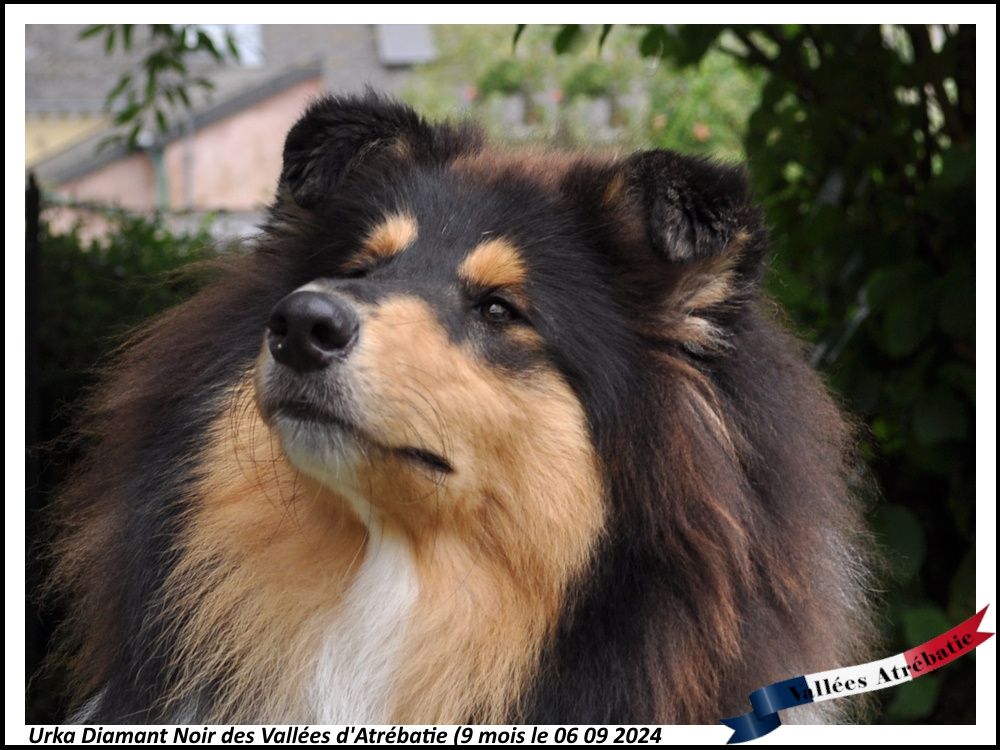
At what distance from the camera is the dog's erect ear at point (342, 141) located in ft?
9.32

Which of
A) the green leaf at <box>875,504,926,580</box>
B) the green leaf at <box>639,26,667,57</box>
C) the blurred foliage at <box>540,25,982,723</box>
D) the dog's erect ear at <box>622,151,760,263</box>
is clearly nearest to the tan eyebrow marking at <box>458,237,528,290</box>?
the dog's erect ear at <box>622,151,760,263</box>

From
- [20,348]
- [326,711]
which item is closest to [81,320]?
[20,348]

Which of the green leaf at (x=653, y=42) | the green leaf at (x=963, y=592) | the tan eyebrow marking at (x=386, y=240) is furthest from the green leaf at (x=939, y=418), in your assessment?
the tan eyebrow marking at (x=386, y=240)

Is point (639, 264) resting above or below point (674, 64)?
below

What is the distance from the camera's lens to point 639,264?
2.67 metres

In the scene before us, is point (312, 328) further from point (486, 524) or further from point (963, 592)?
point (963, 592)

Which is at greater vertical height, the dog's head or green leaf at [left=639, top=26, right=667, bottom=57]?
green leaf at [left=639, top=26, right=667, bottom=57]

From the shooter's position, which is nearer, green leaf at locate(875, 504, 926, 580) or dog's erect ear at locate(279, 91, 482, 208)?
dog's erect ear at locate(279, 91, 482, 208)

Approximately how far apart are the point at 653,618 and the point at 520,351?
0.66 m

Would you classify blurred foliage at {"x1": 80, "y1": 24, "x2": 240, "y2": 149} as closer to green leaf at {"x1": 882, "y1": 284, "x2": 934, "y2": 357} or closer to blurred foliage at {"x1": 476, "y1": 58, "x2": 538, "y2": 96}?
green leaf at {"x1": 882, "y1": 284, "x2": 934, "y2": 357}

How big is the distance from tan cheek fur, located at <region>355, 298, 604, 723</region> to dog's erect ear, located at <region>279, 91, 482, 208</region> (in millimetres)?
578

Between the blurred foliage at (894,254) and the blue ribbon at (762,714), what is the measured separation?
1380 mm

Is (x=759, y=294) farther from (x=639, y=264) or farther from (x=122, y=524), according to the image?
(x=122, y=524)

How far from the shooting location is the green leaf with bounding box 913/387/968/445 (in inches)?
163
